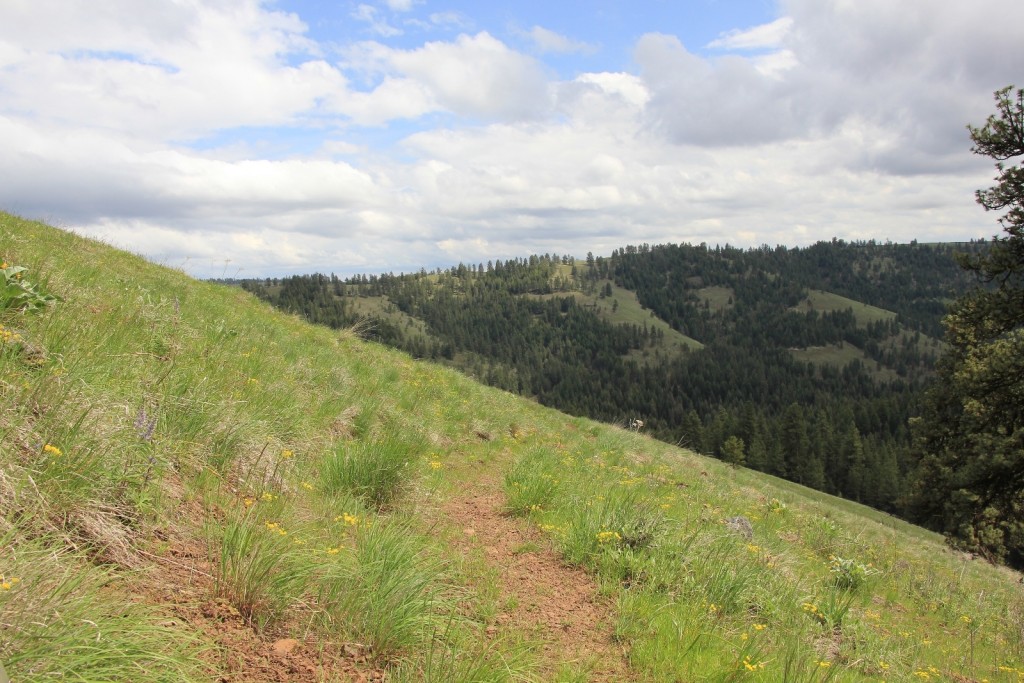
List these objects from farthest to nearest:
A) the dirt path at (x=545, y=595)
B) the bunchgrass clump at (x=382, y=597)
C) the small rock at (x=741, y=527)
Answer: the small rock at (x=741, y=527), the dirt path at (x=545, y=595), the bunchgrass clump at (x=382, y=597)

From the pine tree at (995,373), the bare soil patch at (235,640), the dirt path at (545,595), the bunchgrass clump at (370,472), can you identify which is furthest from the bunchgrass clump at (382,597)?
the pine tree at (995,373)

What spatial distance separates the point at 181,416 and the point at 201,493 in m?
0.91

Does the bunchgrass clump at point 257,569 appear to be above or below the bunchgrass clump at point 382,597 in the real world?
above

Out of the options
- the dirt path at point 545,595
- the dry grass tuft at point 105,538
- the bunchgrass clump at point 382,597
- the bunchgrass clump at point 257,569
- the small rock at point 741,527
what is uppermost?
the dry grass tuft at point 105,538

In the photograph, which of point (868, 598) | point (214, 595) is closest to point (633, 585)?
point (214, 595)

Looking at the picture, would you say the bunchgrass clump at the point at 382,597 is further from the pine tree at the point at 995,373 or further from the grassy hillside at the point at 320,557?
the pine tree at the point at 995,373

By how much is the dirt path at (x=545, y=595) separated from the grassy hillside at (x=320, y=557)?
0.02 m

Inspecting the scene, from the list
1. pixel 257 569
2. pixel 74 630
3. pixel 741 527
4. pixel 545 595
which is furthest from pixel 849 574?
pixel 74 630

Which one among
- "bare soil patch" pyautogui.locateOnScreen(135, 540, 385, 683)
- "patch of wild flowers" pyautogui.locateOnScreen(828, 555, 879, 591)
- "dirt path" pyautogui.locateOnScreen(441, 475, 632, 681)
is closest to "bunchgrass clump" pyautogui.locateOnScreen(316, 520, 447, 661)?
"bare soil patch" pyautogui.locateOnScreen(135, 540, 385, 683)

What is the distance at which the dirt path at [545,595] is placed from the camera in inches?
155

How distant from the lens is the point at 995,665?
6.89 m

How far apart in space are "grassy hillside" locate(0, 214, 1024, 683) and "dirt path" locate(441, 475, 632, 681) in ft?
0.08

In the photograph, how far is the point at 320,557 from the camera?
11.9 feet

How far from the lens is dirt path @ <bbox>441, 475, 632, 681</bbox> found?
394 cm
